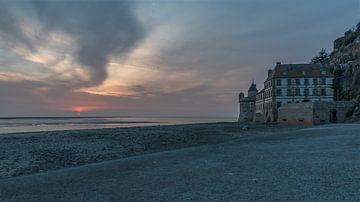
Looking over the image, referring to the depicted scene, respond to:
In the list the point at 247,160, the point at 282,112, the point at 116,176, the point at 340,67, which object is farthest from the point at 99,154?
the point at 340,67

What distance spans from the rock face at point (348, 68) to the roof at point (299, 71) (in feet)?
12.8

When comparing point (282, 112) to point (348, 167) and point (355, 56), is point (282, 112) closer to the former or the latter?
point (355, 56)

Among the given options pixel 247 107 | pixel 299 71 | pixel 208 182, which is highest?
pixel 299 71

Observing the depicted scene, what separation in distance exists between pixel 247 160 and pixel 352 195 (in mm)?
6751

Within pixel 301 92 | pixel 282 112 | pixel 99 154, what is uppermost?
pixel 301 92

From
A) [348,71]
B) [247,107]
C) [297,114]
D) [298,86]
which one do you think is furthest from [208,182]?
[247,107]

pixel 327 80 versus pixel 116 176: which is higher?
pixel 327 80

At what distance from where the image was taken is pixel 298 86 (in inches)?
2985

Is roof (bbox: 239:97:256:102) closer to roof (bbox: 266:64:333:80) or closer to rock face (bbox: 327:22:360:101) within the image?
roof (bbox: 266:64:333:80)

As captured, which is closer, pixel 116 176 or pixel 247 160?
pixel 116 176

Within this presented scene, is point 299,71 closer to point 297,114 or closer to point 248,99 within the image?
point 297,114

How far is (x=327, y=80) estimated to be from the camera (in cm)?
7412

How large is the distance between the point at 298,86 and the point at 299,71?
14.0 feet

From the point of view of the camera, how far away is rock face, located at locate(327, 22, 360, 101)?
6853 cm
